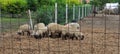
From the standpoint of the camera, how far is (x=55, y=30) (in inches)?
364

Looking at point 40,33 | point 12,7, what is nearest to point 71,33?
point 40,33

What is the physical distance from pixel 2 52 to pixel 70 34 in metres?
2.77

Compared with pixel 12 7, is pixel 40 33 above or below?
below

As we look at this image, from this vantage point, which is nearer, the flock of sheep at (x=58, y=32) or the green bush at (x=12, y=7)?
the green bush at (x=12, y=7)

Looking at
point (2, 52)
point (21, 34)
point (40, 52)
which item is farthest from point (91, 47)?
point (21, 34)

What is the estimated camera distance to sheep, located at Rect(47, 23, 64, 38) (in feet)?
29.7

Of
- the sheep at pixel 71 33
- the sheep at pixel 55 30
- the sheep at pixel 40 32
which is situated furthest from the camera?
the sheep at pixel 40 32

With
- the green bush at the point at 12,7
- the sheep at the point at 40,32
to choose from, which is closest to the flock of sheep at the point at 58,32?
the sheep at the point at 40,32

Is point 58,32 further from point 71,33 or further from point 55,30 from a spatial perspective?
point 71,33

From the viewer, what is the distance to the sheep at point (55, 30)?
904cm

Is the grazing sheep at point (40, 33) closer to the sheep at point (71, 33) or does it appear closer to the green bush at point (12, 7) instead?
the sheep at point (71, 33)

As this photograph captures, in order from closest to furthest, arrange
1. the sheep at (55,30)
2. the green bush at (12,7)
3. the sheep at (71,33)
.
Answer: the green bush at (12,7), the sheep at (71,33), the sheep at (55,30)

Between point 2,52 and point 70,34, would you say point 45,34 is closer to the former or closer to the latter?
point 70,34

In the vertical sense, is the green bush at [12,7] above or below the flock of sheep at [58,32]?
above
